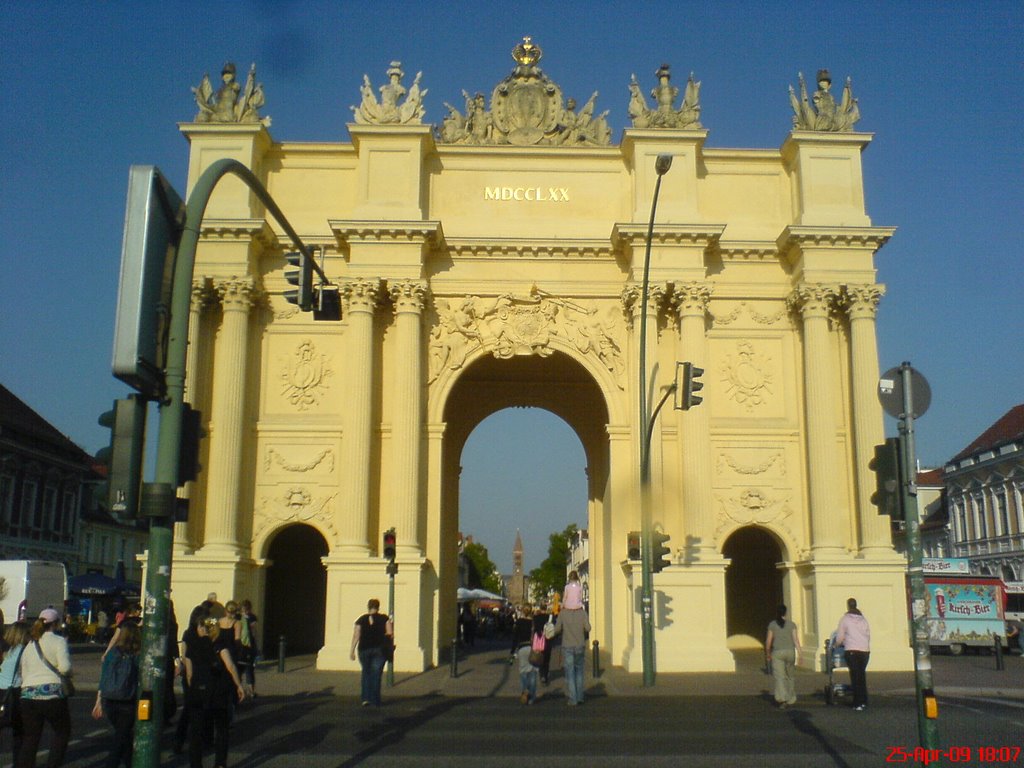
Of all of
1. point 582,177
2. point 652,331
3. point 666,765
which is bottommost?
point 666,765

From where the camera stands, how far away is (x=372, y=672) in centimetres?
1816

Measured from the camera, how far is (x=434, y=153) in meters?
29.9

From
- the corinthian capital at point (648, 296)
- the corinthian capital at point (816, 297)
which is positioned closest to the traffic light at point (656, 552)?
the corinthian capital at point (648, 296)

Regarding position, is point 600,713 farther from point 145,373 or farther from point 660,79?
point 660,79

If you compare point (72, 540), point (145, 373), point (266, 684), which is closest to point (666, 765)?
point (145, 373)

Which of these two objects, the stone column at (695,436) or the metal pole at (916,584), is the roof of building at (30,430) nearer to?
the stone column at (695,436)

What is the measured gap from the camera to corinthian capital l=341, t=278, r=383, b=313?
2784 centimetres

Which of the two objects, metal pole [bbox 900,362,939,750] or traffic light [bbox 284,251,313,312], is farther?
traffic light [bbox 284,251,313,312]

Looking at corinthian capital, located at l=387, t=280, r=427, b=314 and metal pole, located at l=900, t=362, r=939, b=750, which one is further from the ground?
corinthian capital, located at l=387, t=280, r=427, b=314

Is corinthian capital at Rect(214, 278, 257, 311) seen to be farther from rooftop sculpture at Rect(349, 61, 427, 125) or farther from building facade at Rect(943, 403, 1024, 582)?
building facade at Rect(943, 403, 1024, 582)

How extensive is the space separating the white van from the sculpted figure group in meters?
14.7

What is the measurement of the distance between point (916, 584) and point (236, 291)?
21730 millimetres

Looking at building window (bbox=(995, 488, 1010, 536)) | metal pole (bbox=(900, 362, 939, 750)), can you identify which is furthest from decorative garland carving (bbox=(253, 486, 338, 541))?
building window (bbox=(995, 488, 1010, 536))

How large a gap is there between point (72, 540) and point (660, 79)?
43.0 metres
